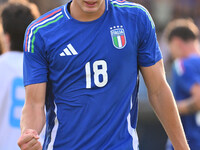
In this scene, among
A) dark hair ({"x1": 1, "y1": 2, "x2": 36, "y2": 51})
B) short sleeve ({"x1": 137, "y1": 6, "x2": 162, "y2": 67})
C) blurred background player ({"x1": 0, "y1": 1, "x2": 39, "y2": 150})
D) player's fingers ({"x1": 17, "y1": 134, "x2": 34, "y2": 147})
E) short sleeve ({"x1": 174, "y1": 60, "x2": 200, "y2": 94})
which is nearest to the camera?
player's fingers ({"x1": 17, "y1": 134, "x2": 34, "y2": 147})

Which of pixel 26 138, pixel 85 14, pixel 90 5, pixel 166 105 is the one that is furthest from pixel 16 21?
pixel 26 138

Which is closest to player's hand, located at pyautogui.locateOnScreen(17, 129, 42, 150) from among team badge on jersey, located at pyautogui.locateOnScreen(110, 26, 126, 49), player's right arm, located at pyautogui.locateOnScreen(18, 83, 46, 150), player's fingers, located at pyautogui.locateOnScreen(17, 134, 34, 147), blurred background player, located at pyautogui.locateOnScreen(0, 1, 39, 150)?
player's fingers, located at pyautogui.locateOnScreen(17, 134, 34, 147)

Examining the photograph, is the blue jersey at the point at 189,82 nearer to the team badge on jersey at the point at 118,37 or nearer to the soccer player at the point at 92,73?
the soccer player at the point at 92,73

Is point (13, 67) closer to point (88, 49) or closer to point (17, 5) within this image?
point (17, 5)

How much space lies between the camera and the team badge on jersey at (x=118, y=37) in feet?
11.9

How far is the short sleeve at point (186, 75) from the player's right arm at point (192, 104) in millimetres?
66

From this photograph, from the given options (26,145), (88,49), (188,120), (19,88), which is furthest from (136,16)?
(188,120)

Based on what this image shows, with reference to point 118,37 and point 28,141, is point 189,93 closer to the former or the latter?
point 118,37

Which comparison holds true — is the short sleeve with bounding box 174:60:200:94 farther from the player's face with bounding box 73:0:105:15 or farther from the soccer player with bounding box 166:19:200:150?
the player's face with bounding box 73:0:105:15

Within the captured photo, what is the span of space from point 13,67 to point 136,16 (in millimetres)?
1769

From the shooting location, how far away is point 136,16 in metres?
3.66

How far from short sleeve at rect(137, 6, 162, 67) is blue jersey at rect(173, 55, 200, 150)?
3.44 m

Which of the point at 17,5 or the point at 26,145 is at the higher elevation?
the point at 17,5

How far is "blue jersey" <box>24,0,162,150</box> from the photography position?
141 inches
